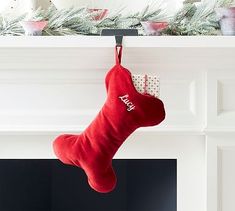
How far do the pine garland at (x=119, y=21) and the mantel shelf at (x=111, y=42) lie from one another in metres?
0.09

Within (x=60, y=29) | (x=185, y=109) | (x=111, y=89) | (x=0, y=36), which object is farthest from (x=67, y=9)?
(x=185, y=109)

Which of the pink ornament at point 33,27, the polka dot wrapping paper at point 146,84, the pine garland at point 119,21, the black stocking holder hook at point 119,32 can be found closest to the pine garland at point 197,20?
the pine garland at point 119,21

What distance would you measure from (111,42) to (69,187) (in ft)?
1.90

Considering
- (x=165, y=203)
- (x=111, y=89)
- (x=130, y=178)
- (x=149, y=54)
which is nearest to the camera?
(x=111, y=89)

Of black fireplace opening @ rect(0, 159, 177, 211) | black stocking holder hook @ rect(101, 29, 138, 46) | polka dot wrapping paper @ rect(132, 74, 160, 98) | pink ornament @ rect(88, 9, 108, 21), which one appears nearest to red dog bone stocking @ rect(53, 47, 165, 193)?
polka dot wrapping paper @ rect(132, 74, 160, 98)

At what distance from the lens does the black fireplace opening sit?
1.62 metres

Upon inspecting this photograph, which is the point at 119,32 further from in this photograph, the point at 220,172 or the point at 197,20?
the point at 220,172

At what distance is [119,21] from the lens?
4.55 feet

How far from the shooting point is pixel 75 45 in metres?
1.29

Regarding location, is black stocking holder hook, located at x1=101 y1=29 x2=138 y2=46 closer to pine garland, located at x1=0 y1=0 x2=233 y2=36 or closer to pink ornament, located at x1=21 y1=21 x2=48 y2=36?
pine garland, located at x1=0 y1=0 x2=233 y2=36

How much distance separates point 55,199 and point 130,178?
250 mm

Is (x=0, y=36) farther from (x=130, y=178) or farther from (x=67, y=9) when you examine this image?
(x=130, y=178)

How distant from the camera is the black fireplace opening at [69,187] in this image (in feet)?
5.33

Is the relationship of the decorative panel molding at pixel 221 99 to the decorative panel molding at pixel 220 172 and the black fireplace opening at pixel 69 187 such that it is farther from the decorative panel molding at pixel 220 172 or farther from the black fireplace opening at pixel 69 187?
the black fireplace opening at pixel 69 187
